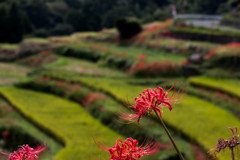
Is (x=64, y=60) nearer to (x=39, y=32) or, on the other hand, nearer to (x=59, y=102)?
(x=59, y=102)

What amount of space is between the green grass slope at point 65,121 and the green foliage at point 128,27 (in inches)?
438

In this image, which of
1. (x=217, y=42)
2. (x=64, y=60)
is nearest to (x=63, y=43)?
(x=64, y=60)

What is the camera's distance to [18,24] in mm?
34500

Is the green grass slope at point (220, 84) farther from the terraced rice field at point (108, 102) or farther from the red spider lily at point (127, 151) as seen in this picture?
the red spider lily at point (127, 151)

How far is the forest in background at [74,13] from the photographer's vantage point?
A: 112 feet

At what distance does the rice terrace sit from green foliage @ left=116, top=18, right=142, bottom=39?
0.07 metres

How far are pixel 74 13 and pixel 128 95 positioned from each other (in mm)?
30413

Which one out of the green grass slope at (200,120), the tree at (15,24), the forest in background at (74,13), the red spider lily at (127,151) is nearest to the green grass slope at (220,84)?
the green grass slope at (200,120)

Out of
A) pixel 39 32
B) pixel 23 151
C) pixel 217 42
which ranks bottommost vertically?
pixel 39 32

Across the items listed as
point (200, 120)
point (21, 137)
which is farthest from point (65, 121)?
point (200, 120)

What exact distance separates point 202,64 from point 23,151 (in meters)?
15.8

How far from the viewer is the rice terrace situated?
2.02 metres

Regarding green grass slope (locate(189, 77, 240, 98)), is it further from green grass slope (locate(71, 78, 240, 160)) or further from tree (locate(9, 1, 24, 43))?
tree (locate(9, 1, 24, 43))

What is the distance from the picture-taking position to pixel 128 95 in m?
13.6
